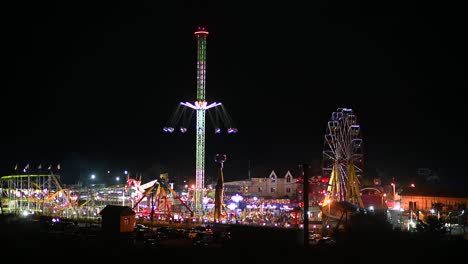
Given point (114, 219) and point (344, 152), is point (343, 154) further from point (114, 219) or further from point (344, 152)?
point (114, 219)

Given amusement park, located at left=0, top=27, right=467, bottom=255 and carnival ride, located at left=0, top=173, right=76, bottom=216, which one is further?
carnival ride, located at left=0, top=173, right=76, bottom=216

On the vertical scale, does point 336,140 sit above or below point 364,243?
above

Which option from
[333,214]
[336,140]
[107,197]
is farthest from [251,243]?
[107,197]

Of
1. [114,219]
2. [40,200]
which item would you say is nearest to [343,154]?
[114,219]

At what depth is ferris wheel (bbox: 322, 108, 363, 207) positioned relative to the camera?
3881 cm

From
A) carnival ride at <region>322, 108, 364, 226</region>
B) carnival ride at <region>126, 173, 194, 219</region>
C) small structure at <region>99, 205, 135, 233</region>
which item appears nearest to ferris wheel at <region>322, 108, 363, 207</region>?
carnival ride at <region>322, 108, 364, 226</region>

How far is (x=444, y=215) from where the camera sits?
36.9 m

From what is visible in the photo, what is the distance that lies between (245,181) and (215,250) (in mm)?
41090

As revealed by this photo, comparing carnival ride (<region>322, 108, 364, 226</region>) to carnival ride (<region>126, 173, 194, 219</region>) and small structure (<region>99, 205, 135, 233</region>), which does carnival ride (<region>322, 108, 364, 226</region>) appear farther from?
small structure (<region>99, 205, 135, 233</region>)

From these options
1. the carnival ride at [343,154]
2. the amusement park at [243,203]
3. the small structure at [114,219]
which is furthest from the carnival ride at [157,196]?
the carnival ride at [343,154]

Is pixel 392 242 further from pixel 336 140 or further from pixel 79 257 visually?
pixel 336 140

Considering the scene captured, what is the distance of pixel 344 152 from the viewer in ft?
129

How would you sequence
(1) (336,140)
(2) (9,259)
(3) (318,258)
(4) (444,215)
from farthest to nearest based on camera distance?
(1) (336,140)
(4) (444,215)
(3) (318,258)
(2) (9,259)

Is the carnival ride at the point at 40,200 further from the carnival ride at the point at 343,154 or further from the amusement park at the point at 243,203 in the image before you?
the carnival ride at the point at 343,154
